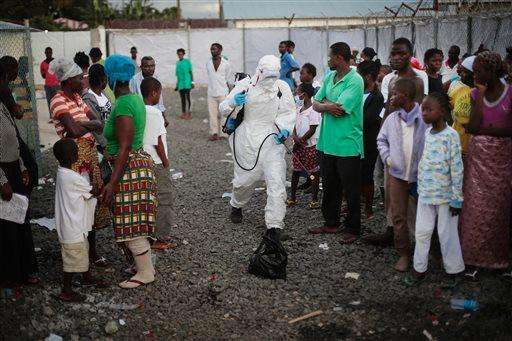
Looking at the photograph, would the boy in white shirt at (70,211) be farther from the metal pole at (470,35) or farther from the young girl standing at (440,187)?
the metal pole at (470,35)

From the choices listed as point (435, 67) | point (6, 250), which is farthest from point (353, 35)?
point (6, 250)

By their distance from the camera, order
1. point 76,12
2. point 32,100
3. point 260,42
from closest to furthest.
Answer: point 32,100, point 260,42, point 76,12

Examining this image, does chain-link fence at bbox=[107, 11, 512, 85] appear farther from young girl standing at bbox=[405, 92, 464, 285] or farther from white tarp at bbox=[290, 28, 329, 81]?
young girl standing at bbox=[405, 92, 464, 285]

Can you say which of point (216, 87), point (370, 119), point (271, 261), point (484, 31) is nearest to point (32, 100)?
point (216, 87)

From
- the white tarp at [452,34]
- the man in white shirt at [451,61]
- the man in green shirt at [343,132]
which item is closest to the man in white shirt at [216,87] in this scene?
the white tarp at [452,34]

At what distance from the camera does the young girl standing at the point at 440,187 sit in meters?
4.77

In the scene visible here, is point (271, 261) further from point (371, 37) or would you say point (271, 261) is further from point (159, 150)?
point (371, 37)

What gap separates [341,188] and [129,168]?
2584 mm

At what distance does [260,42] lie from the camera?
87.2 feet

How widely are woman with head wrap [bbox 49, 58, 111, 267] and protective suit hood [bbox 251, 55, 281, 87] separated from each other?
1.81 meters

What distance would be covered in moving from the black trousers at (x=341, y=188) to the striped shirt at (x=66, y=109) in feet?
8.33

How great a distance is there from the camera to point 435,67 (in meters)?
Answer: 6.97

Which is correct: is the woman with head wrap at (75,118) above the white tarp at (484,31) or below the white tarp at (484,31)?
below

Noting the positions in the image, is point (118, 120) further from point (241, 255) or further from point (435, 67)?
point (435, 67)
